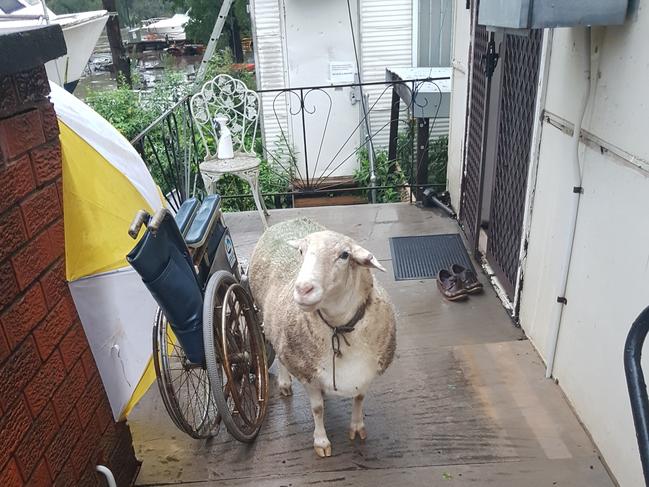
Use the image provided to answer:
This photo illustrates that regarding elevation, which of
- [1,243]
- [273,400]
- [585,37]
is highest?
[585,37]

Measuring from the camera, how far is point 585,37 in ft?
7.98

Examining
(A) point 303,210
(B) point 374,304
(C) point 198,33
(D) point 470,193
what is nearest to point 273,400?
(B) point 374,304

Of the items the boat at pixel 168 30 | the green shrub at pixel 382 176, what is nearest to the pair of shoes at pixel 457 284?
the green shrub at pixel 382 176

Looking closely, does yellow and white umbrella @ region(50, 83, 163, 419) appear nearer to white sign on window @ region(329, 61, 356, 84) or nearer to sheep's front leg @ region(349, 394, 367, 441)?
sheep's front leg @ region(349, 394, 367, 441)

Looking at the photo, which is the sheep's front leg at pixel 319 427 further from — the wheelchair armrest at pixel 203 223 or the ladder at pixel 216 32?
the ladder at pixel 216 32

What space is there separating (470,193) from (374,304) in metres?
2.72

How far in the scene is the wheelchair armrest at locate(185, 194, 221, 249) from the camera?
8.49 ft

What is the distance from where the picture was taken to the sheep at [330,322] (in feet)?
6.81

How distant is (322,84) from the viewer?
25.7ft

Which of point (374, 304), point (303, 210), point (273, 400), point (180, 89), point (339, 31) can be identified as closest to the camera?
point (374, 304)

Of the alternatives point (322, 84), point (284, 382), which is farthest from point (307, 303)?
point (322, 84)

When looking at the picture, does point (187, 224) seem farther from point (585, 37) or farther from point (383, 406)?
point (585, 37)

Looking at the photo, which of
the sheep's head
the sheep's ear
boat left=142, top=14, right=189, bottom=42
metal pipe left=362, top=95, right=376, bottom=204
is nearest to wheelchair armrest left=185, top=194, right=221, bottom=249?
the sheep's head

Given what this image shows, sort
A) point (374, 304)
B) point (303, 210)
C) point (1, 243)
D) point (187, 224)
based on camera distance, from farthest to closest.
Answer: point (303, 210) → point (187, 224) → point (374, 304) → point (1, 243)
